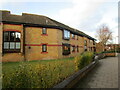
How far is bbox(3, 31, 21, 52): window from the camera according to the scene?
532 inches

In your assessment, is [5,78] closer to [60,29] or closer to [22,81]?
[22,81]

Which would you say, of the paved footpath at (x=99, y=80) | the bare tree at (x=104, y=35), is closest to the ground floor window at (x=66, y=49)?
the paved footpath at (x=99, y=80)

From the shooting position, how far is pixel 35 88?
255 cm

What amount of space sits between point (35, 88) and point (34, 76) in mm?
365

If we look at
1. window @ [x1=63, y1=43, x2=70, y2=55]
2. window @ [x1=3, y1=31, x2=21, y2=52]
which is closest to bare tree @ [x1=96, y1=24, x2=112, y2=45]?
window @ [x1=63, y1=43, x2=70, y2=55]

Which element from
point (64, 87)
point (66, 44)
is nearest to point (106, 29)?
point (66, 44)

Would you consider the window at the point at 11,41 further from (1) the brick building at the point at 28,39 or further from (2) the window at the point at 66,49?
(2) the window at the point at 66,49

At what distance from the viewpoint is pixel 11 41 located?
13836mm

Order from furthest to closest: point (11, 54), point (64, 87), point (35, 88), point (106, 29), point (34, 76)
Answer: point (106, 29)
point (11, 54)
point (64, 87)
point (34, 76)
point (35, 88)

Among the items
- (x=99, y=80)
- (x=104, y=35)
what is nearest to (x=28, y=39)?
(x=99, y=80)

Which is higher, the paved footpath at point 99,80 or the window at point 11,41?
the window at point 11,41

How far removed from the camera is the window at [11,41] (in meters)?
13.5

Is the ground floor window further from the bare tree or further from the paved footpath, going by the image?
the bare tree

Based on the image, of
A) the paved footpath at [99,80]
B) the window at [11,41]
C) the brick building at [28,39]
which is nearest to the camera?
the paved footpath at [99,80]
